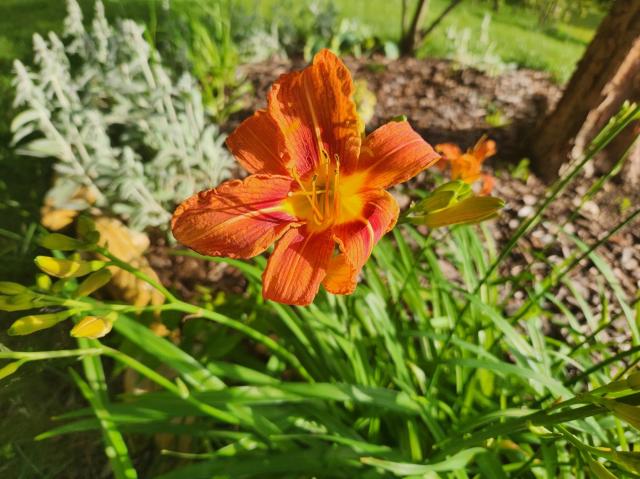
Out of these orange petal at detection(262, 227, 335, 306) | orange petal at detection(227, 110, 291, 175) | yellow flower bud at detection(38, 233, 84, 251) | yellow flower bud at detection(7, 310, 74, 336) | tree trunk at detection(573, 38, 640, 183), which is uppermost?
tree trunk at detection(573, 38, 640, 183)

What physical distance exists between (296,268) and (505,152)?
2.32 metres

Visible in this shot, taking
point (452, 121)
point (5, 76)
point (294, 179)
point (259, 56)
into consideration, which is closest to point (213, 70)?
point (259, 56)

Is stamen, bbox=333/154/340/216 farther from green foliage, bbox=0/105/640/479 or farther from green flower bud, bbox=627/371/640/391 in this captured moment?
green flower bud, bbox=627/371/640/391

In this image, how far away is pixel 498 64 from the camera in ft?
11.4

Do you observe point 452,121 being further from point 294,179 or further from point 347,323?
point 294,179

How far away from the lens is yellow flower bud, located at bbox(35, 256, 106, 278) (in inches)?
31.3

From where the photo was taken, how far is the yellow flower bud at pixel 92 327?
76 centimetres

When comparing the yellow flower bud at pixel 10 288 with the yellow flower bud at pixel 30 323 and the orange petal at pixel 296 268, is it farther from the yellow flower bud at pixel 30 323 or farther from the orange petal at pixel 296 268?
the orange petal at pixel 296 268

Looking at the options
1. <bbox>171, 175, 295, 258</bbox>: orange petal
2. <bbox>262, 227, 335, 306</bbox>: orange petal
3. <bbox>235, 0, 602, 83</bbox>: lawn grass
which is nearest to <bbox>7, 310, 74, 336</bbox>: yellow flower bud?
<bbox>171, 175, 295, 258</bbox>: orange petal

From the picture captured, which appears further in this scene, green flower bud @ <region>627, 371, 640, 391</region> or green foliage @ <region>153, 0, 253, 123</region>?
green foliage @ <region>153, 0, 253, 123</region>

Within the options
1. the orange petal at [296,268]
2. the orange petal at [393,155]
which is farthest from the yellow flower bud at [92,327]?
the orange petal at [393,155]

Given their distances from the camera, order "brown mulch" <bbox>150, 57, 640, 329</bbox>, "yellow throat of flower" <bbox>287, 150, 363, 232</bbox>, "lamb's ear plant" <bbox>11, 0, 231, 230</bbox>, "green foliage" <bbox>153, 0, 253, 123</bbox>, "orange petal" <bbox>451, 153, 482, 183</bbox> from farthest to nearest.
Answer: "green foliage" <bbox>153, 0, 253, 123</bbox>, "brown mulch" <bbox>150, 57, 640, 329</bbox>, "lamb's ear plant" <bbox>11, 0, 231, 230</bbox>, "orange petal" <bbox>451, 153, 482, 183</bbox>, "yellow throat of flower" <bbox>287, 150, 363, 232</bbox>

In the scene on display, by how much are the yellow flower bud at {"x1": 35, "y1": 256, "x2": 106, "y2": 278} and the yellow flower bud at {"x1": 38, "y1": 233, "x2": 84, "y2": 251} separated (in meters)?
0.03

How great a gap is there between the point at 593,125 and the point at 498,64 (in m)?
1.48
